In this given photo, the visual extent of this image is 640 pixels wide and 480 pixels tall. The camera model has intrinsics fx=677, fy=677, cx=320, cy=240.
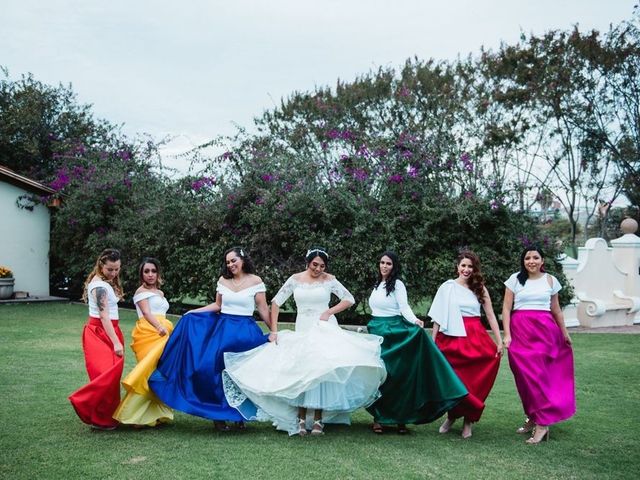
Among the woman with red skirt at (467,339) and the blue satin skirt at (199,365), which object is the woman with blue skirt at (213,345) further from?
the woman with red skirt at (467,339)

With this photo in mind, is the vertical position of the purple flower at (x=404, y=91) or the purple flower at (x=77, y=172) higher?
the purple flower at (x=404, y=91)

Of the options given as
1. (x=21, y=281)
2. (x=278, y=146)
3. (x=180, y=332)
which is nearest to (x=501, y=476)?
(x=180, y=332)

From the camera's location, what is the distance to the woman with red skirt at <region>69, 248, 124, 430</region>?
6.21 m

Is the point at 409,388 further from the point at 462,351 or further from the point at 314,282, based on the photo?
the point at 314,282

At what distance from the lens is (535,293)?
684cm

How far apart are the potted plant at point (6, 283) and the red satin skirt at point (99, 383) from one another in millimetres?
14892

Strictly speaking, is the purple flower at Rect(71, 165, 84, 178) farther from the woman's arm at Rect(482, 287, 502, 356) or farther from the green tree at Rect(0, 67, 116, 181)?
the woman's arm at Rect(482, 287, 502, 356)

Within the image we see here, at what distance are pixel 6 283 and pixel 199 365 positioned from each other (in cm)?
1580

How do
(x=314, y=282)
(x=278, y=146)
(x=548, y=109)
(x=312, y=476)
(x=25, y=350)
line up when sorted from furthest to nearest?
1. (x=548, y=109)
2. (x=278, y=146)
3. (x=25, y=350)
4. (x=314, y=282)
5. (x=312, y=476)

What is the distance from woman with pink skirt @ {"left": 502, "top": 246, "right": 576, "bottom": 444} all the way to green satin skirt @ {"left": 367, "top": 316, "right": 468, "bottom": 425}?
2.58ft

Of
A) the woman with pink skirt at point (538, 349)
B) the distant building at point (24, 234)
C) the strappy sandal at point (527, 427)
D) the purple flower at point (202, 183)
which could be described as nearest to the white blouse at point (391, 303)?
the woman with pink skirt at point (538, 349)

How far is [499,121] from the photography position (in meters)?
26.7

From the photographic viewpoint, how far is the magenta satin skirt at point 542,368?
6.48 metres

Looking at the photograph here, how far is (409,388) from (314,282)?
55.5 inches
